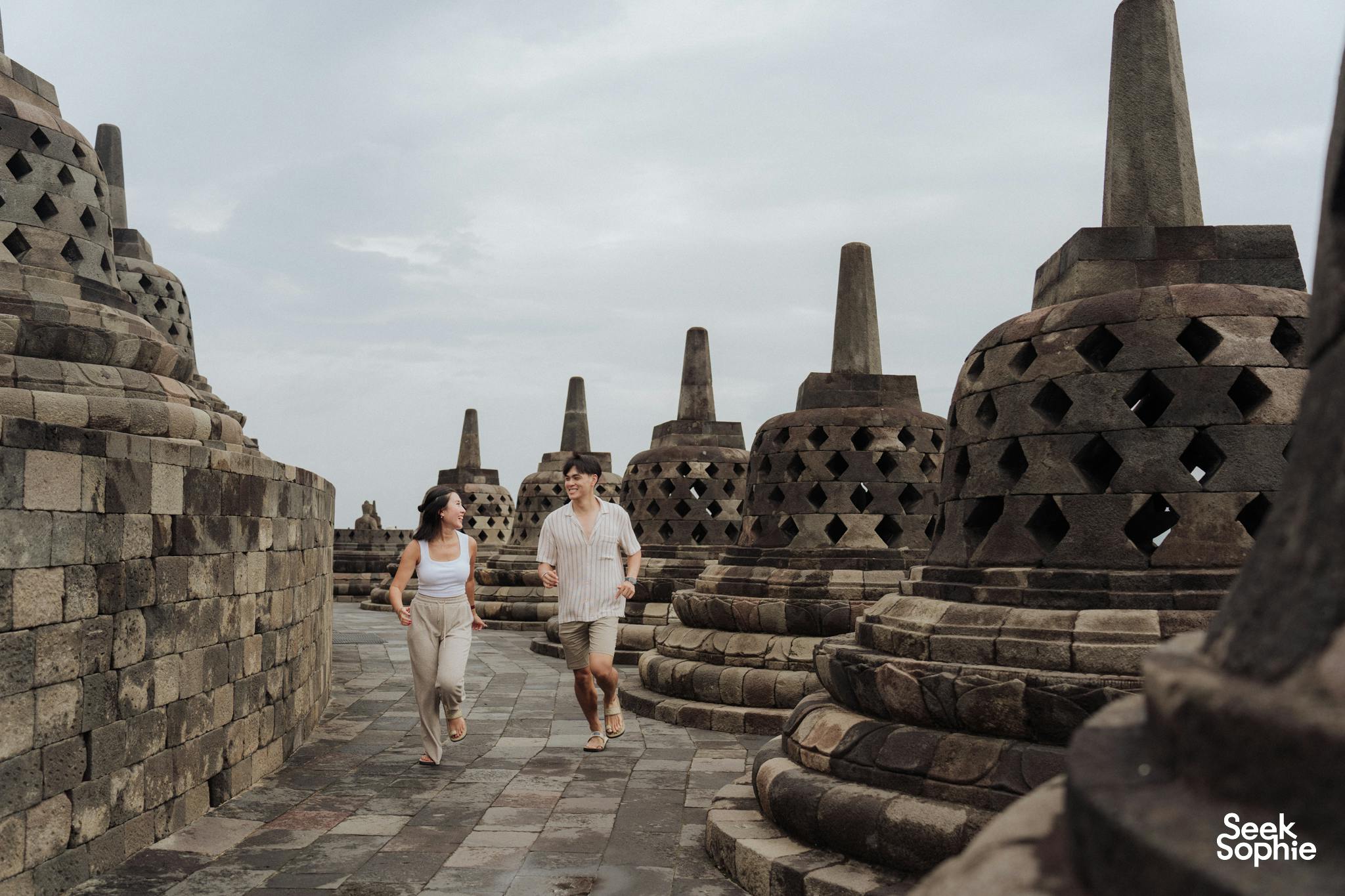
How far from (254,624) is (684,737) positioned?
9.78 feet

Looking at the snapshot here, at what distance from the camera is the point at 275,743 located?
613cm

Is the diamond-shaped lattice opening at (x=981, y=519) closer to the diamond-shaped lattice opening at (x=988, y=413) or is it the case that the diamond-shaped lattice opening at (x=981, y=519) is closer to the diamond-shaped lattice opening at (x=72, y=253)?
the diamond-shaped lattice opening at (x=988, y=413)

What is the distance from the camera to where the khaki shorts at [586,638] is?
6453 mm

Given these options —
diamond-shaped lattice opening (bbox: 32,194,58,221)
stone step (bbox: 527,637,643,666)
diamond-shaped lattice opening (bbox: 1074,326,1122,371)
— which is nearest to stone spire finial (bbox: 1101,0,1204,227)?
diamond-shaped lattice opening (bbox: 1074,326,1122,371)

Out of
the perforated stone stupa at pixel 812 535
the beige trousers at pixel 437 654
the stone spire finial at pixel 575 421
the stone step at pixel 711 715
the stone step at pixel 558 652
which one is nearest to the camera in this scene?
the beige trousers at pixel 437 654

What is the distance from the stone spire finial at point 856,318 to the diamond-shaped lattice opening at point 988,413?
14.9 feet

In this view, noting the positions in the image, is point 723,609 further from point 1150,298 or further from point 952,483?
point 1150,298

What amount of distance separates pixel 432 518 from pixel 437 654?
2.68 ft

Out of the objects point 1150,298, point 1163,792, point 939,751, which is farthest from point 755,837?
point 1163,792

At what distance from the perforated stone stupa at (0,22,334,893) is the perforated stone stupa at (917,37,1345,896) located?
12.0 ft

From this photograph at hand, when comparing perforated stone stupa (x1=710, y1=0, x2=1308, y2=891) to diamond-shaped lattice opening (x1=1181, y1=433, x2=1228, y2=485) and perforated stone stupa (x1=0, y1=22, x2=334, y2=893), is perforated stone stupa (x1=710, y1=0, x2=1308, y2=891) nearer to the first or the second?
diamond-shaped lattice opening (x1=1181, y1=433, x2=1228, y2=485)

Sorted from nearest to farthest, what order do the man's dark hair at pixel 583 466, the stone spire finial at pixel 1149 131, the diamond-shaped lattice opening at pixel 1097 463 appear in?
the diamond-shaped lattice opening at pixel 1097 463, the stone spire finial at pixel 1149 131, the man's dark hair at pixel 583 466

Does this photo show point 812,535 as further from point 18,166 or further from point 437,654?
point 18,166

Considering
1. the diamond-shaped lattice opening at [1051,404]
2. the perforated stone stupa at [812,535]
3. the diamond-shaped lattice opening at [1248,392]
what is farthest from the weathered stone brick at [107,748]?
the diamond-shaped lattice opening at [1248,392]
